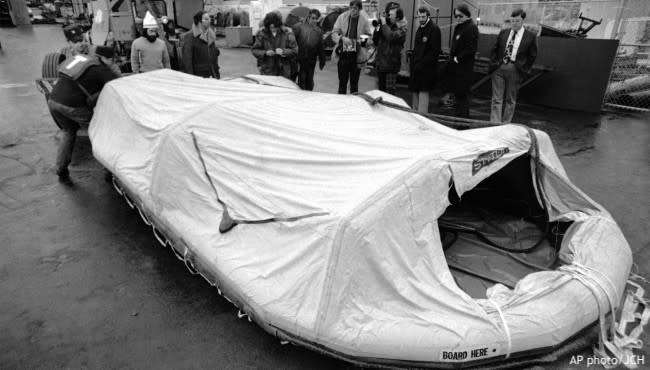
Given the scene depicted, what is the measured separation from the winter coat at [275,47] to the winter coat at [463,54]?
9.18 ft

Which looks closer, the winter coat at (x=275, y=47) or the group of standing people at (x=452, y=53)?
the group of standing people at (x=452, y=53)

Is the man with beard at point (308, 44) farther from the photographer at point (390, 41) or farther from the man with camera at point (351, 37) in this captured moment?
the photographer at point (390, 41)

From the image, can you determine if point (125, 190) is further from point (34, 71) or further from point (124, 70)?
point (34, 71)

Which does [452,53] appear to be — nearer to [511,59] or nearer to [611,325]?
[511,59]

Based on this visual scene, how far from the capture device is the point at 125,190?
16.4ft

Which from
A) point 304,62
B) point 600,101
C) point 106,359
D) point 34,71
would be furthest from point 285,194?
point 34,71

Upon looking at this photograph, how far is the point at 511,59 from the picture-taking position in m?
7.23

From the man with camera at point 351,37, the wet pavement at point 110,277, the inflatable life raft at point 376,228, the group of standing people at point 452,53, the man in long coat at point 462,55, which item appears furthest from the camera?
the man with camera at point 351,37

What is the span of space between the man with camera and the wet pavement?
3994mm

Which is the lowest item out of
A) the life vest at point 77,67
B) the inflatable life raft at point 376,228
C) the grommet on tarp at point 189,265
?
the grommet on tarp at point 189,265

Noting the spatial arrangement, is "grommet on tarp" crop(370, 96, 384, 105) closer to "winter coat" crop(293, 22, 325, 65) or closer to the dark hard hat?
"winter coat" crop(293, 22, 325, 65)

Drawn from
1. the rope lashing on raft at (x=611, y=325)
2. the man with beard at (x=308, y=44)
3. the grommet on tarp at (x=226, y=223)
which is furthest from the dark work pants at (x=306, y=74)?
the rope lashing on raft at (x=611, y=325)
